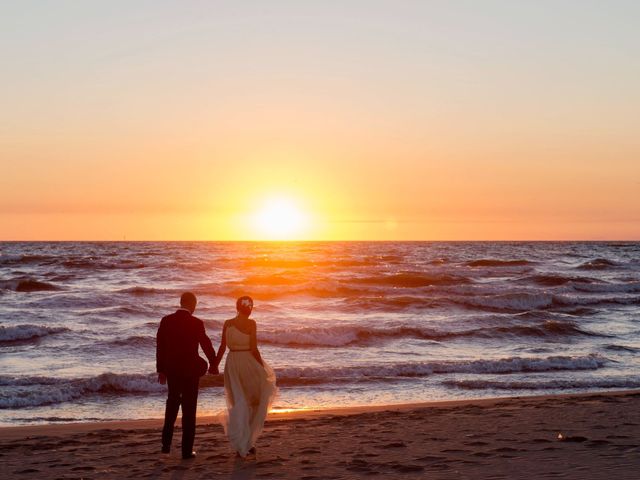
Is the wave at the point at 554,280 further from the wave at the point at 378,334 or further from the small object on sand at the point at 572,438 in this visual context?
the small object on sand at the point at 572,438

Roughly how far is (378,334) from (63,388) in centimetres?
1091

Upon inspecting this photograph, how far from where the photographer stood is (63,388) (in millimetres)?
14547

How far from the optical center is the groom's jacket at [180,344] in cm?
859

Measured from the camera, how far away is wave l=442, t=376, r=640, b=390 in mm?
15141

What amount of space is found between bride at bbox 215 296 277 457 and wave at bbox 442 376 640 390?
7.31 m

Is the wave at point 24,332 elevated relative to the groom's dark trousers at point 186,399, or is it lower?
lower

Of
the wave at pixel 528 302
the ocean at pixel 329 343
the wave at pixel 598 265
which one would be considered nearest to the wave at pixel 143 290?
the ocean at pixel 329 343

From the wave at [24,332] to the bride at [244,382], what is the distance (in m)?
14.5

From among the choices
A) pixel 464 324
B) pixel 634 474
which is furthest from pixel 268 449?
pixel 464 324

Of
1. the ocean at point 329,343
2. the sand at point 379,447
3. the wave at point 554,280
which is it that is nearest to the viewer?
the sand at point 379,447

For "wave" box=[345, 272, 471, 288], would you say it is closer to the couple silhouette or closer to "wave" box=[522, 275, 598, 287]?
"wave" box=[522, 275, 598, 287]

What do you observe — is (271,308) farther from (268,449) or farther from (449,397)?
(268,449)

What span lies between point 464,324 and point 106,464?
19.3 metres

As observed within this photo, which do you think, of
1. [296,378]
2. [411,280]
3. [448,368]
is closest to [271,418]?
[296,378]
